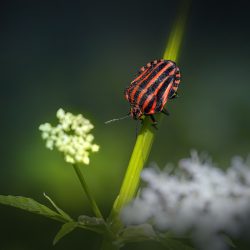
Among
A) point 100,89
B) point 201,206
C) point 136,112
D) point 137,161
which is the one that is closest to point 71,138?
point 137,161

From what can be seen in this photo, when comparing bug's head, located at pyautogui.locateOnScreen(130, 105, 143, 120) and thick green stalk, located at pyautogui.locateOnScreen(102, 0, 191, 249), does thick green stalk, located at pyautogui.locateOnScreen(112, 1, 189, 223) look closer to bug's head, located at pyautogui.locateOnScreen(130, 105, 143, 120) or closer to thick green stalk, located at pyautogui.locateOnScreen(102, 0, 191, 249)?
thick green stalk, located at pyautogui.locateOnScreen(102, 0, 191, 249)

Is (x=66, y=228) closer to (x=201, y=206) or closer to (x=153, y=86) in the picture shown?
(x=201, y=206)

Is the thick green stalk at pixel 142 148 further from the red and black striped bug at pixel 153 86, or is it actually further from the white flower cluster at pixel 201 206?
the red and black striped bug at pixel 153 86

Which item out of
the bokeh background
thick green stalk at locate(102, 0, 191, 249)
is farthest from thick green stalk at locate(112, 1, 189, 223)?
the bokeh background

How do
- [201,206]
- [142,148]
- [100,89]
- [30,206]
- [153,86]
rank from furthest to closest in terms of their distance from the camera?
[100,89]
[153,86]
[142,148]
[30,206]
[201,206]

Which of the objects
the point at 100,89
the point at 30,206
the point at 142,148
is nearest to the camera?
the point at 30,206

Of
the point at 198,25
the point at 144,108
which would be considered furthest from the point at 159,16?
the point at 144,108

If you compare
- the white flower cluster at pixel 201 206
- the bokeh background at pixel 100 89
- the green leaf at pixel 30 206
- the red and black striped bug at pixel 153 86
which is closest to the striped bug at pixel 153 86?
the red and black striped bug at pixel 153 86
